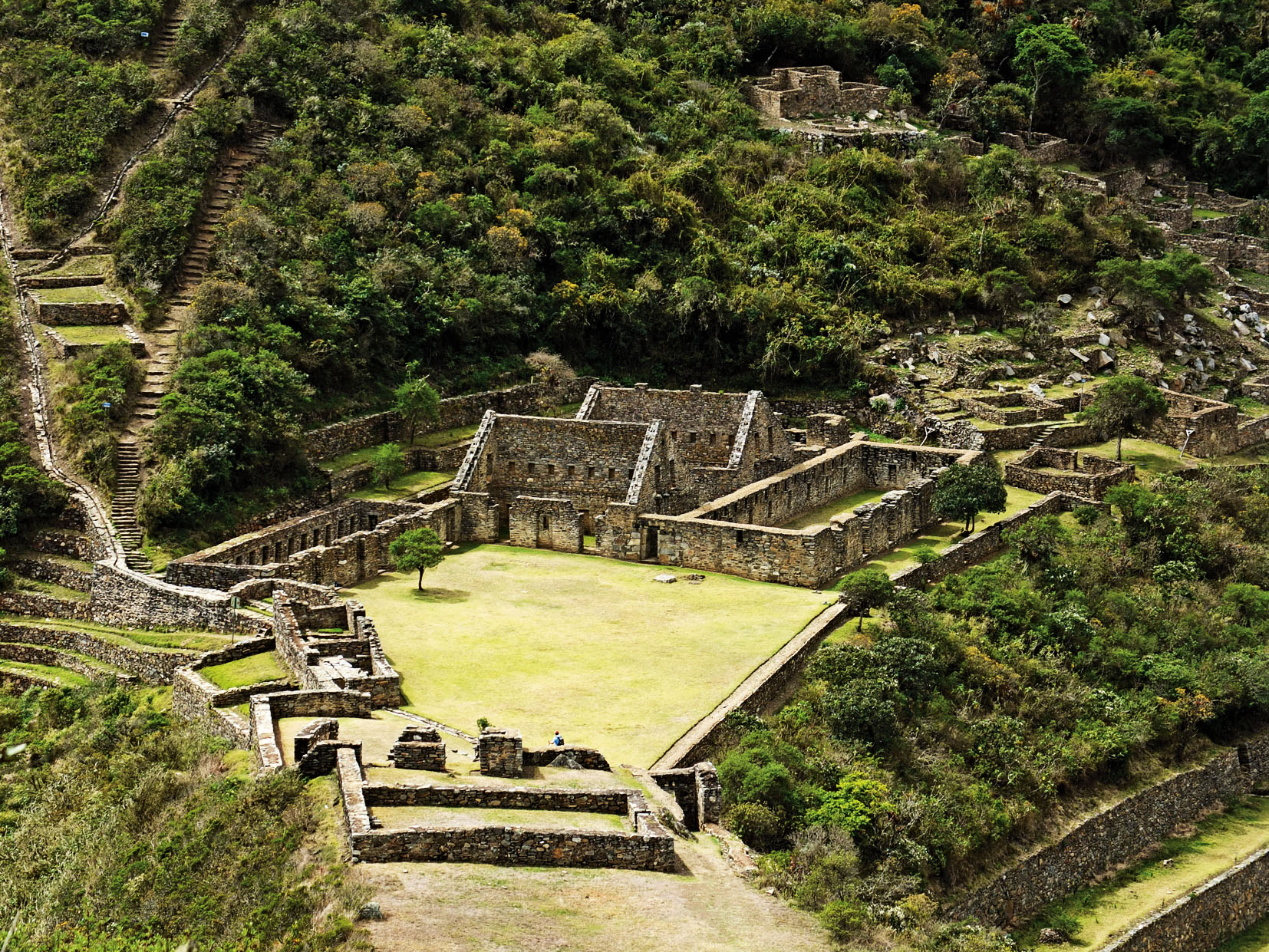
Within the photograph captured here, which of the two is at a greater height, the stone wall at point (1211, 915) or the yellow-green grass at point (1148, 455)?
the yellow-green grass at point (1148, 455)

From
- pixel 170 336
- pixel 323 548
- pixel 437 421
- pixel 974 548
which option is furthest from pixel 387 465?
pixel 974 548

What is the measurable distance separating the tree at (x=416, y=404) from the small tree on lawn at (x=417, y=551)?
997 centimetres

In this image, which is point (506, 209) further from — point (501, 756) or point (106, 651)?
point (501, 756)

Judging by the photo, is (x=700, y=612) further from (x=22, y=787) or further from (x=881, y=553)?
(x=22, y=787)

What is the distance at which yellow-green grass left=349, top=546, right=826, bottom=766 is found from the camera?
3172cm

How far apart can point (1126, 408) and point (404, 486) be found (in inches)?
1021

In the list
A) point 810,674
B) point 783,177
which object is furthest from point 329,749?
point 783,177

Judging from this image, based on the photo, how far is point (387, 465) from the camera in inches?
1873

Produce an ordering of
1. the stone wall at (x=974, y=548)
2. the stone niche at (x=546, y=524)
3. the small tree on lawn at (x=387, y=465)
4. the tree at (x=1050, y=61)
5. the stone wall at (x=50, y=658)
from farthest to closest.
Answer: the tree at (x=1050, y=61)
the small tree on lawn at (x=387, y=465)
the stone niche at (x=546, y=524)
the stone wall at (x=974, y=548)
the stone wall at (x=50, y=658)

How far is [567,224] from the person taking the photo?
61062 mm

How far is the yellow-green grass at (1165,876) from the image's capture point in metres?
35.2

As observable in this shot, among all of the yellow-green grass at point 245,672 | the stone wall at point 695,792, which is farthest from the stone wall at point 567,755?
the yellow-green grass at point 245,672

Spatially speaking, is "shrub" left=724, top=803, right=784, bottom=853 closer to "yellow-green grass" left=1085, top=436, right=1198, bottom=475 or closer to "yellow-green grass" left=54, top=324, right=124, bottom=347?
"yellow-green grass" left=54, top=324, right=124, bottom=347

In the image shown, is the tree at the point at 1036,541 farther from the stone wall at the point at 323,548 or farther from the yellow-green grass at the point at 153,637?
the yellow-green grass at the point at 153,637
